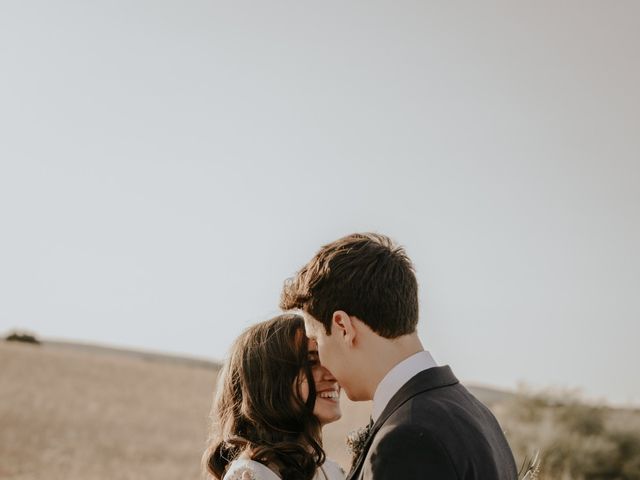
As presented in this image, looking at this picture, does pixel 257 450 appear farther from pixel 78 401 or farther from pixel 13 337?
pixel 13 337

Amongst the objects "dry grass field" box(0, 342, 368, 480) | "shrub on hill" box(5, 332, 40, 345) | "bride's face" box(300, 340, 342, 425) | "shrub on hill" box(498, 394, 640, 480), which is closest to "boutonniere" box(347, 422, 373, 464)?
"bride's face" box(300, 340, 342, 425)

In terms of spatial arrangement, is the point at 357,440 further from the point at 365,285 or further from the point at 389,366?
the point at 365,285

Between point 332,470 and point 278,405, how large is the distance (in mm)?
609

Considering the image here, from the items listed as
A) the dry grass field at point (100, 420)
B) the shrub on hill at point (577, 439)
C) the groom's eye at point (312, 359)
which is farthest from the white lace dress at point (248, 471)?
the dry grass field at point (100, 420)

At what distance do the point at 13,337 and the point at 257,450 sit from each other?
7446cm

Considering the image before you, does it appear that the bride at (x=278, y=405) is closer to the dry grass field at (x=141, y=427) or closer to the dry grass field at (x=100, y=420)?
the dry grass field at (x=141, y=427)

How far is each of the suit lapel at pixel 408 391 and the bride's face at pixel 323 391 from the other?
1269 mm

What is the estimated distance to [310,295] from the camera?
289 centimetres

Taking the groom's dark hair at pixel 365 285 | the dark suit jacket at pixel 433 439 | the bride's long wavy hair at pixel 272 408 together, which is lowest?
the bride's long wavy hair at pixel 272 408

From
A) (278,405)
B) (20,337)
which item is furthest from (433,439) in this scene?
(20,337)

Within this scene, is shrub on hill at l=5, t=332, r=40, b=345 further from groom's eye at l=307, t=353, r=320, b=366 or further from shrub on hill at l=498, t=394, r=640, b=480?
groom's eye at l=307, t=353, r=320, b=366

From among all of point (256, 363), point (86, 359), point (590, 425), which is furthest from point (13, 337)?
point (256, 363)

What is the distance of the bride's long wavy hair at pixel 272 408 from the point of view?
12.7ft

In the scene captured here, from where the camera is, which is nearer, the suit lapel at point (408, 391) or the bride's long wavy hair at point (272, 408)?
the suit lapel at point (408, 391)
